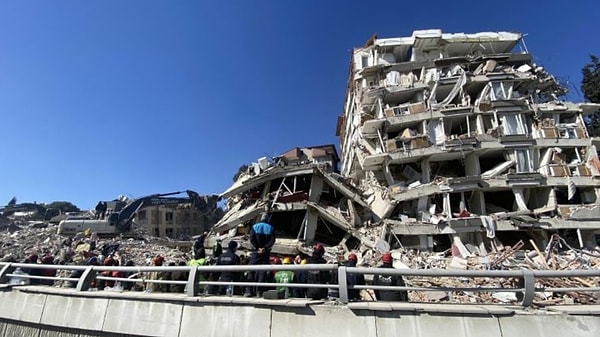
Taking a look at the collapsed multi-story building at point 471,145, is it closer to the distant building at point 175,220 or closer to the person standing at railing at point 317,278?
the person standing at railing at point 317,278

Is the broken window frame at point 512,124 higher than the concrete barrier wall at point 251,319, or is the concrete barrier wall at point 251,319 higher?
the broken window frame at point 512,124

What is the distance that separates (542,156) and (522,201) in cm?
445

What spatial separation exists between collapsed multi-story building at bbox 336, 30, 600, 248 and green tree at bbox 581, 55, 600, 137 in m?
16.1

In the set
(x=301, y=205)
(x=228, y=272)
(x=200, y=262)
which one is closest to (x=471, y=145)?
(x=301, y=205)

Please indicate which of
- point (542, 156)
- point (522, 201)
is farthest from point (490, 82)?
point (522, 201)

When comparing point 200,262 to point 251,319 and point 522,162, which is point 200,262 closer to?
point 251,319

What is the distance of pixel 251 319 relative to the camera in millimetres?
4520

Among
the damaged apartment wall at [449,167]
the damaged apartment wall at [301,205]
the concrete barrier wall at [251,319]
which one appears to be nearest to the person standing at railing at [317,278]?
the concrete barrier wall at [251,319]

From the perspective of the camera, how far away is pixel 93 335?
17.3ft

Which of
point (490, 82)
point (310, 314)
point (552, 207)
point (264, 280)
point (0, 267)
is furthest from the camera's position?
point (490, 82)

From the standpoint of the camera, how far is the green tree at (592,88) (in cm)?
3650

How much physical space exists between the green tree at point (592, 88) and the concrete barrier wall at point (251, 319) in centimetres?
4559

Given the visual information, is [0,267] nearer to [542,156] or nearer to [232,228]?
[232,228]

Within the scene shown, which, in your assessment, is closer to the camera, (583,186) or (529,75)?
(583,186)
